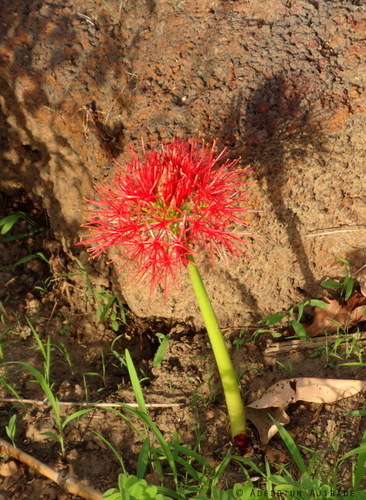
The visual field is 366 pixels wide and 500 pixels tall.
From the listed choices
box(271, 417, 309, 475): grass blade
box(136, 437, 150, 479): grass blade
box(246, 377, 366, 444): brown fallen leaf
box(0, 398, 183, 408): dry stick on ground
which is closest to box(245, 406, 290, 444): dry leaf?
box(246, 377, 366, 444): brown fallen leaf

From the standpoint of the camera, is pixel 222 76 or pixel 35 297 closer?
pixel 222 76

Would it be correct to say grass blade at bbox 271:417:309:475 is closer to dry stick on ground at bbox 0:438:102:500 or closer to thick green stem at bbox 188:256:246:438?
thick green stem at bbox 188:256:246:438

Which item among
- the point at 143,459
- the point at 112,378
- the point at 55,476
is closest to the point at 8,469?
the point at 55,476

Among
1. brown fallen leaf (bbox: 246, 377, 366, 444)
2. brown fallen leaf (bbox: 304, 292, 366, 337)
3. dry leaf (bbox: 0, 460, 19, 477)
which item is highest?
brown fallen leaf (bbox: 304, 292, 366, 337)

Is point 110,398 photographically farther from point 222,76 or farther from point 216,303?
point 222,76

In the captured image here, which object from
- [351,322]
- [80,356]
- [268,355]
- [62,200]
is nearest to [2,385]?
[80,356]

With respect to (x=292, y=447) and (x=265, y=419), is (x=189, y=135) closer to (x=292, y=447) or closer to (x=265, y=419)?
(x=265, y=419)

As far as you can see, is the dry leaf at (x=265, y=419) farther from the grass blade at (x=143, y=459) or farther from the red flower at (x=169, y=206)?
the red flower at (x=169, y=206)
